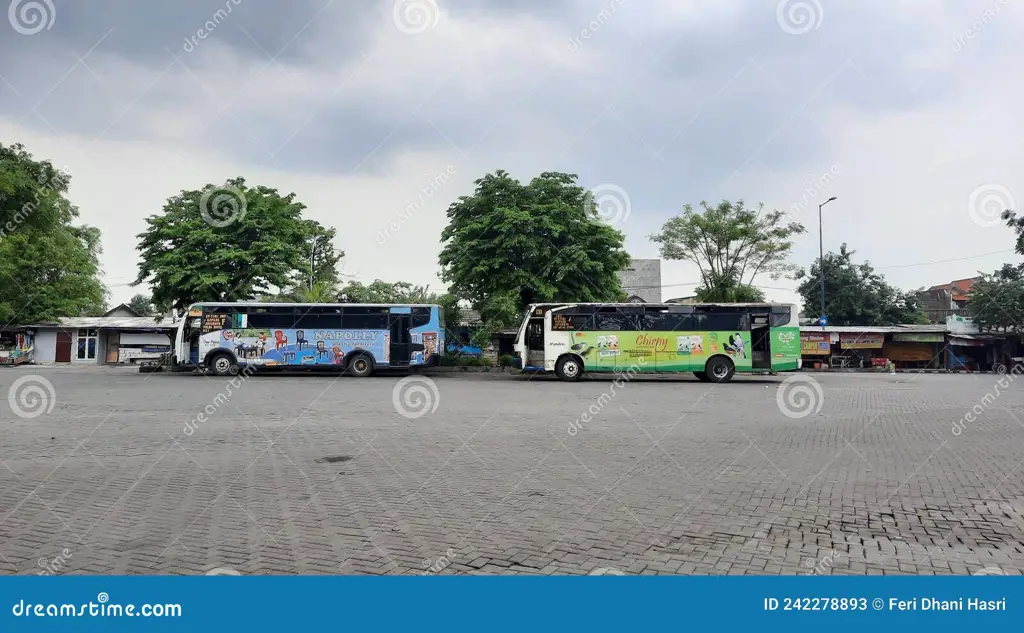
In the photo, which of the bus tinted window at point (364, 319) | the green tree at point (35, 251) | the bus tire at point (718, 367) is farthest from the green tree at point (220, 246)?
the bus tire at point (718, 367)

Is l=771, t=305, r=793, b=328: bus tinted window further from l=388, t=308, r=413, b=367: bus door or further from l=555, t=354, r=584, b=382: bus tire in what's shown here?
l=388, t=308, r=413, b=367: bus door

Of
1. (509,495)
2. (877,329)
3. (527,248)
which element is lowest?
(509,495)

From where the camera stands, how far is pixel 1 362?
37.0 m

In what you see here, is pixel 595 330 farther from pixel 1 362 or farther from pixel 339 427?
pixel 1 362

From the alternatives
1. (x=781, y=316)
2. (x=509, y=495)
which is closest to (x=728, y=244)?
(x=781, y=316)

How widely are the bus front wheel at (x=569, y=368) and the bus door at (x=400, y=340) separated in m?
5.62

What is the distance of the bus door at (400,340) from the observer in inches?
994

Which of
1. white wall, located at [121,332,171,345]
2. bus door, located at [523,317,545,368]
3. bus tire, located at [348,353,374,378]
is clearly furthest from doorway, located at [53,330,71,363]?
bus door, located at [523,317,545,368]

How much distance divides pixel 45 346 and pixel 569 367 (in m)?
33.6

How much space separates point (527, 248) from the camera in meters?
25.5

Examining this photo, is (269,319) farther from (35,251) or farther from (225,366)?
(35,251)

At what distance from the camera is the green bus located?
77.0 feet

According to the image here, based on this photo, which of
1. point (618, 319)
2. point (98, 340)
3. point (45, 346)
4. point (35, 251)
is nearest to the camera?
point (618, 319)

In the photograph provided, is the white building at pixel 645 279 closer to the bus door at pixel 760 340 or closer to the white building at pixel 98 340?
the bus door at pixel 760 340
